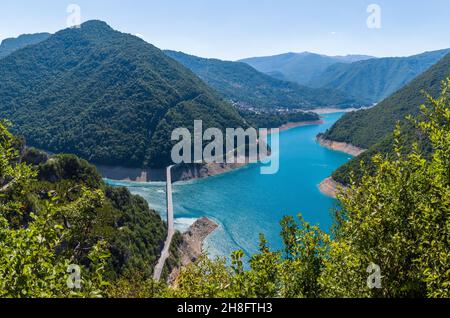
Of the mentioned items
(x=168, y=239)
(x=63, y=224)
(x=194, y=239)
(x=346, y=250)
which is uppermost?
(x=63, y=224)

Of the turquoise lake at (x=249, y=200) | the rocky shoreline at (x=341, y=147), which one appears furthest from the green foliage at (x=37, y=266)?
the rocky shoreline at (x=341, y=147)

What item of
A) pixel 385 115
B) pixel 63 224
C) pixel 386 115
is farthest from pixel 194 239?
pixel 385 115

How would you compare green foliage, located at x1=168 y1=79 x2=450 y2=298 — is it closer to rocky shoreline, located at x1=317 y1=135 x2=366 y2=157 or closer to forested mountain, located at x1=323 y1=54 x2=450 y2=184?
forested mountain, located at x1=323 y1=54 x2=450 y2=184

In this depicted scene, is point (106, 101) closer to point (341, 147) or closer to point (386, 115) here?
point (341, 147)

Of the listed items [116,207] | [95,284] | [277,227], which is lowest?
[277,227]

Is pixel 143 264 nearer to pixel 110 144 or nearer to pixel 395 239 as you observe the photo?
pixel 395 239

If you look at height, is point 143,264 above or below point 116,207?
below

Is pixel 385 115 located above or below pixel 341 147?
above
